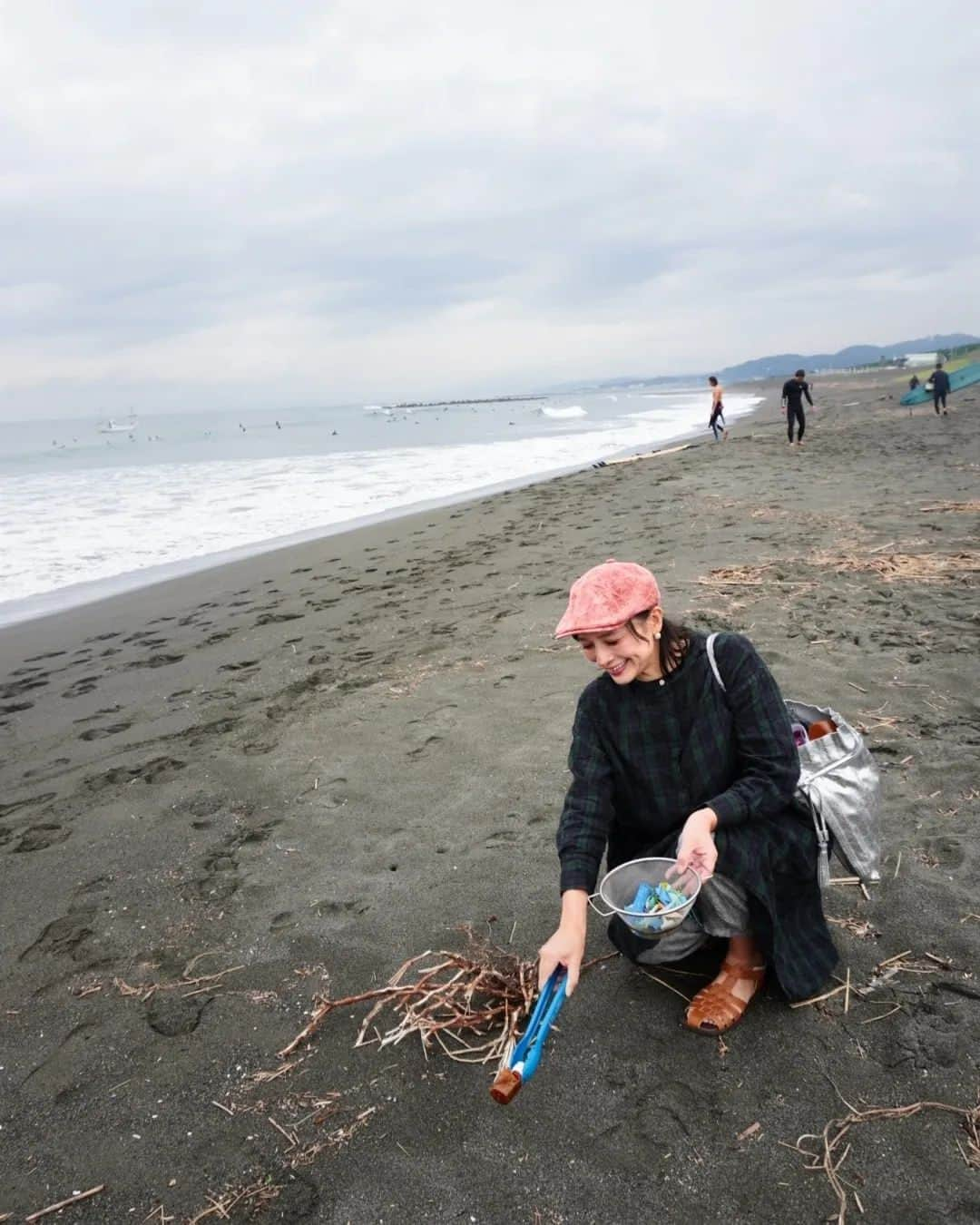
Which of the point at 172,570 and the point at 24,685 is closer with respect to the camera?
the point at 24,685

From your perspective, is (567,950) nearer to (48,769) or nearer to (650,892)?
(650,892)

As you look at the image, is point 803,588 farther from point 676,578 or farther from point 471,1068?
point 471,1068

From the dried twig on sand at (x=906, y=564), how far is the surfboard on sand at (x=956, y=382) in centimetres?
2038

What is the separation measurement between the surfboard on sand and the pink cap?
85.7ft

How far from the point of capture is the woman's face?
7.21 feet

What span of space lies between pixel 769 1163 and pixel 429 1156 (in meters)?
0.87

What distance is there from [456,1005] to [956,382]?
2966 cm

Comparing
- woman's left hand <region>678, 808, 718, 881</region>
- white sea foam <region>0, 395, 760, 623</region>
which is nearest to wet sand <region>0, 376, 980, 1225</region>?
woman's left hand <region>678, 808, 718, 881</region>

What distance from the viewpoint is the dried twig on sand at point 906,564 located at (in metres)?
6.41

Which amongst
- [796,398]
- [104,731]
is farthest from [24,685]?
[796,398]

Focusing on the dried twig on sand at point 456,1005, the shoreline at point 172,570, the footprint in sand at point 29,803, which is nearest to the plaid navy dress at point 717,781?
the dried twig on sand at point 456,1005

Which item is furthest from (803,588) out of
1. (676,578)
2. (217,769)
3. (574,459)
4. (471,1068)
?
(574,459)

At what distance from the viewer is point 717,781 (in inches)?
92.1

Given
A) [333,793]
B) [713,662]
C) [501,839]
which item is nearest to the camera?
[713,662]
